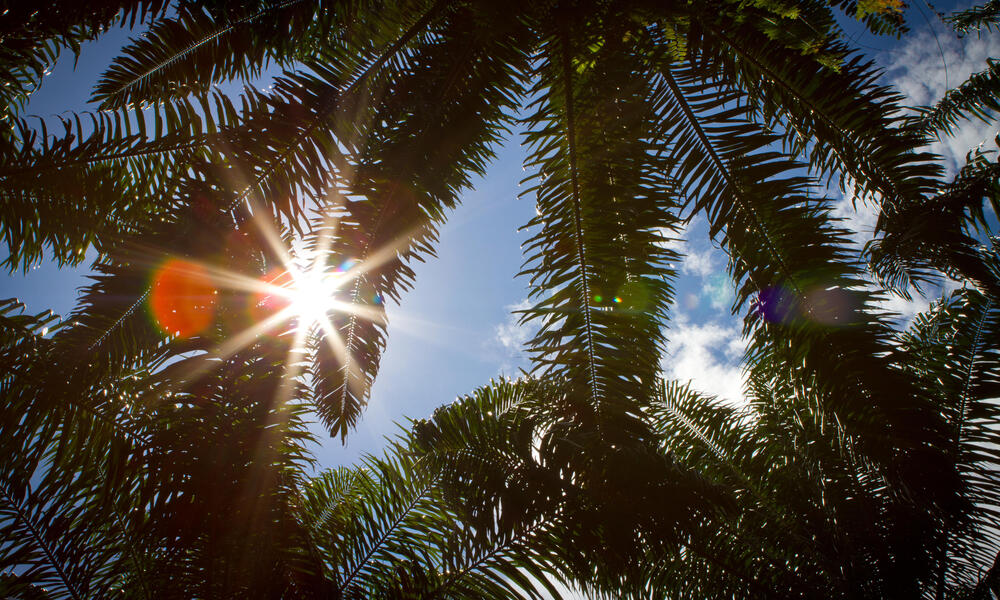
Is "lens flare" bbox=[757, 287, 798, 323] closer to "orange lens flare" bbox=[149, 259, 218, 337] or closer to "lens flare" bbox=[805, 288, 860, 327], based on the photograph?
"lens flare" bbox=[805, 288, 860, 327]

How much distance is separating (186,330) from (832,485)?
580cm

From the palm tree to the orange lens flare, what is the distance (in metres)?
0.02

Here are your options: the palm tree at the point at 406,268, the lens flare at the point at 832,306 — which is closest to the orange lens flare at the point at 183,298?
the palm tree at the point at 406,268

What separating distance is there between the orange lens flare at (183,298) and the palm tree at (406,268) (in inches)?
0.8

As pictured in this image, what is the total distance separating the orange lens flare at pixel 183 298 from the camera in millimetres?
2238

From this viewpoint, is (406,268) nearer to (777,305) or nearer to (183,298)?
(183,298)

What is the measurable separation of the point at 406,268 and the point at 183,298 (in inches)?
49.3

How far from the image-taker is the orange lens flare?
7.34 feet

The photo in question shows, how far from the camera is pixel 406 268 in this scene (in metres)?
3.04

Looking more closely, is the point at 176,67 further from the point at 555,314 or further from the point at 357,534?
the point at 357,534

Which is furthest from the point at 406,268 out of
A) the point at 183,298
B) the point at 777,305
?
the point at 777,305

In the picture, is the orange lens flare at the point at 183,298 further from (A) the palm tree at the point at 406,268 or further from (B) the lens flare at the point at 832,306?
(B) the lens flare at the point at 832,306

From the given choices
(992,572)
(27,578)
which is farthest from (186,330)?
(992,572)

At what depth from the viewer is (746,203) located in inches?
97.6
